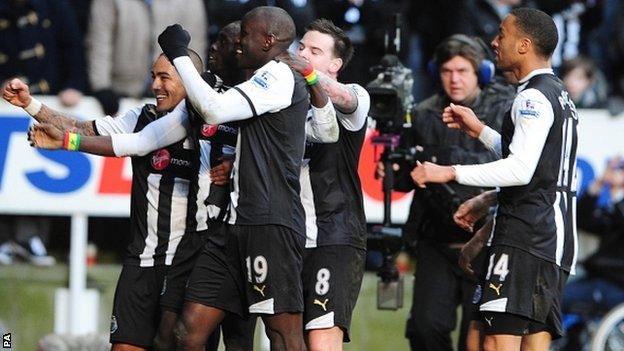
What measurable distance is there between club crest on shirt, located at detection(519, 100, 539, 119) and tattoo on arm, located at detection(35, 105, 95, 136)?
253cm

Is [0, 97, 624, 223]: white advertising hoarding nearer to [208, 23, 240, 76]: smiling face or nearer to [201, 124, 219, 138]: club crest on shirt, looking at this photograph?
[208, 23, 240, 76]: smiling face

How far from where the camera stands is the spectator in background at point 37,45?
13.0 m

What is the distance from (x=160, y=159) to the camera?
9.41 metres

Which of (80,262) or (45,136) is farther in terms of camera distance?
(80,262)

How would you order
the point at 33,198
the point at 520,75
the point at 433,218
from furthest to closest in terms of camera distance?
the point at 33,198 → the point at 433,218 → the point at 520,75

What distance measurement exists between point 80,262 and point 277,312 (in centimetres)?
434

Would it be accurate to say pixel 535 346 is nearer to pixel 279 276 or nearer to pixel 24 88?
pixel 279 276

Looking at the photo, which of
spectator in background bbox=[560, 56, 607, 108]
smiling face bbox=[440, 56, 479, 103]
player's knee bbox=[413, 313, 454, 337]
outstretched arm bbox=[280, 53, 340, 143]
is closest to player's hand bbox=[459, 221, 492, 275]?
outstretched arm bbox=[280, 53, 340, 143]

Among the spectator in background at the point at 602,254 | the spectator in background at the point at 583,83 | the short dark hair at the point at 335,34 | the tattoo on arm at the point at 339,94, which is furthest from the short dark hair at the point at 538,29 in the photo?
the spectator in background at the point at 583,83

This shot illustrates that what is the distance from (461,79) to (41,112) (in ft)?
9.63

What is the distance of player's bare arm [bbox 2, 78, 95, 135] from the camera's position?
898 cm

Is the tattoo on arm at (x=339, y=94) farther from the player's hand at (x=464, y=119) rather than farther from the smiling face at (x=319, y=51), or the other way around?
the player's hand at (x=464, y=119)

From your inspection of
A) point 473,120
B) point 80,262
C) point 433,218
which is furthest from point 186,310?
point 80,262

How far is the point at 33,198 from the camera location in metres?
12.5
